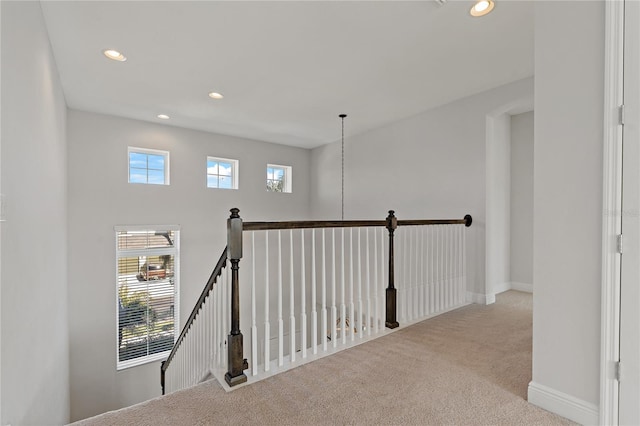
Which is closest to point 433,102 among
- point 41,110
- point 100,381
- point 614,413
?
point 614,413

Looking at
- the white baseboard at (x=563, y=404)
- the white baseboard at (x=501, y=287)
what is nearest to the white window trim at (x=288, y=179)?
the white baseboard at (x=501, y=287)

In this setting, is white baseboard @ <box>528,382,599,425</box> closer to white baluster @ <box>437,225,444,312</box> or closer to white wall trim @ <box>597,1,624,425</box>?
white wall trim @ <box>597,1,624,425</box>

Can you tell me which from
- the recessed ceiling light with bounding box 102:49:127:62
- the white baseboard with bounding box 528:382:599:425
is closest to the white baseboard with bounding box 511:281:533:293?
the white baseboard with bounding box 528:382:599:425

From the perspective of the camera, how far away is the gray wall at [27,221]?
1.52 m

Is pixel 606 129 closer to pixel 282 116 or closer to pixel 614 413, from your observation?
pixel 614 413

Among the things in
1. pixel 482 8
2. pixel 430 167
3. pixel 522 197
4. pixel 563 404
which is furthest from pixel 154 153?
pixel 563 404

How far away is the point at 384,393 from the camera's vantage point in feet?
6.08

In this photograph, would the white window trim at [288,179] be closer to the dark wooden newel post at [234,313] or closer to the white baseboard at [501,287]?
the white baseboard at [501,287]

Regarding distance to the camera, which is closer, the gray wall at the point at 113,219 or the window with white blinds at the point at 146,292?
the gray wall at the point at 113,219

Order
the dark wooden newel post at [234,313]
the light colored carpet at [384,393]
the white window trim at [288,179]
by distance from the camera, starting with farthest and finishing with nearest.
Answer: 1. the white window trim at [288,179]
2. the dark wooden newel post at [234,313]
3. the light colored carpet at [384,393]

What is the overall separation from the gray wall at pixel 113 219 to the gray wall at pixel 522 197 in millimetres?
4450

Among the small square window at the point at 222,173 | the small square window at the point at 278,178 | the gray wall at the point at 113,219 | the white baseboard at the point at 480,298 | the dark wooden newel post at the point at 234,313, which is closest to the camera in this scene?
the dark wooden newel post at the point at 234,313

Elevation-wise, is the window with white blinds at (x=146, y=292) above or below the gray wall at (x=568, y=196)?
below

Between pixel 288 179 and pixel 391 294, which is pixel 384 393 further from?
pixel 288 179
